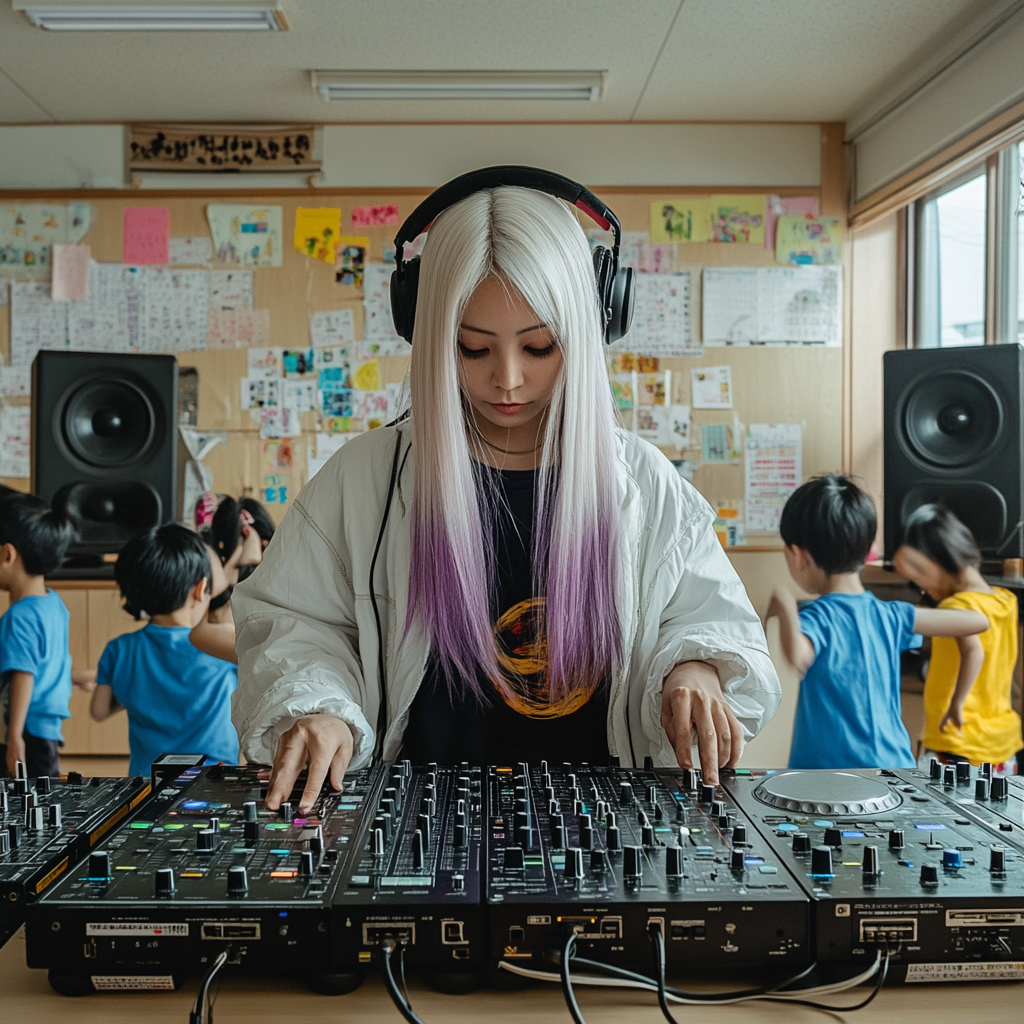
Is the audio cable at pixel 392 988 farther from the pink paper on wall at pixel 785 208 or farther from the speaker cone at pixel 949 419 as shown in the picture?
the pink paper on wall at pixel 785 208

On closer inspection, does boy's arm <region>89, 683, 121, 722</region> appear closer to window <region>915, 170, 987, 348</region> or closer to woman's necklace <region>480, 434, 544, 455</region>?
woman's necklace <region>480, 434, 544, 455</region>

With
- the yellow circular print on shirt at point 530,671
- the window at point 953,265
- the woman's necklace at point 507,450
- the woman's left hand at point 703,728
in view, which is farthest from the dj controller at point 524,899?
the window at point 953,265

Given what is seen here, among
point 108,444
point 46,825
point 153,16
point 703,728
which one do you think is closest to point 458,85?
point 153,16

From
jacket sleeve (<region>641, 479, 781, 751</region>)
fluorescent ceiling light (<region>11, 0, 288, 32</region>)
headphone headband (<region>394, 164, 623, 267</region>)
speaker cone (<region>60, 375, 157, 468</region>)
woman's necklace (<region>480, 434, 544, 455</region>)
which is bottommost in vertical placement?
jacket sleeve (<region>641, 479, 781, 751</region>)

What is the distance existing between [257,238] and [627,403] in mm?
1476

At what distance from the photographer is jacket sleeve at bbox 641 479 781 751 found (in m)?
1.01

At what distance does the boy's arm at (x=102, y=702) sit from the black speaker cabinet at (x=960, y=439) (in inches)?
84.0

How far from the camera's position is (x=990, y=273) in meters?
2.94

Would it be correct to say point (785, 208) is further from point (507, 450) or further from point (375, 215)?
point (507, 450)

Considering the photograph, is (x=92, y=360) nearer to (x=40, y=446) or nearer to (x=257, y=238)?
(x=40, y=446)

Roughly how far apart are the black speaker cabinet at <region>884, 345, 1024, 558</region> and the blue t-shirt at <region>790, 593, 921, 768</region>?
914mm

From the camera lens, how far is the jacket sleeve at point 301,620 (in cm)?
99

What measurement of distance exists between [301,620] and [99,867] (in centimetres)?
48

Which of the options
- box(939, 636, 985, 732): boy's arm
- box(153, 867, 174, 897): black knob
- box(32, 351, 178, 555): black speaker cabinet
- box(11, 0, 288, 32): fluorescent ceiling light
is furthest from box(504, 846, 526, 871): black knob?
box(11, 0, 288, 32): fluorescent ceiling light
